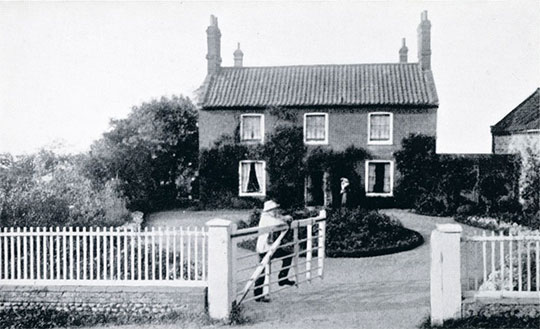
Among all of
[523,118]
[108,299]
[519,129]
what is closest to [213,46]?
[519,129]

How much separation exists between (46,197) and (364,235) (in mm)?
8180

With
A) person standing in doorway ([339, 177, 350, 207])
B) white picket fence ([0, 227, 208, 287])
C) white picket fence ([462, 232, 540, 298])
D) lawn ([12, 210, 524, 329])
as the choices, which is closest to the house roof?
person standing in doorway ([339, 177, 350, 207])

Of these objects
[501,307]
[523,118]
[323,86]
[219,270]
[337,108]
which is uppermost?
[323,86]

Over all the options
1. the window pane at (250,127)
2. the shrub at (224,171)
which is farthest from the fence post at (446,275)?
the window pane at (250,127)

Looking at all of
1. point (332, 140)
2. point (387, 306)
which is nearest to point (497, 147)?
point (332, 140)

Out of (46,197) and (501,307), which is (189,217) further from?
(501,307)

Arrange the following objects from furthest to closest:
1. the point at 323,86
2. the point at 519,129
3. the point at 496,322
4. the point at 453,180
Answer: the point at 323,86 < the point at 519,129 < the point at 453,180 < the point at 496,322

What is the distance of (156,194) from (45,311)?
20.2m

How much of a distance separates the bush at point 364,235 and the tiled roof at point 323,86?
10.3m

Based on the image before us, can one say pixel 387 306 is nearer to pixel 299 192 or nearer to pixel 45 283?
pixel 45 283

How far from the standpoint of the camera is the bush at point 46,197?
12383 mm

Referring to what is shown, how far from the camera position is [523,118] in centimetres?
2605

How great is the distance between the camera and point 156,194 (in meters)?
28.7

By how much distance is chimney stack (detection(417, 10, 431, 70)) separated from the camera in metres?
26.4
